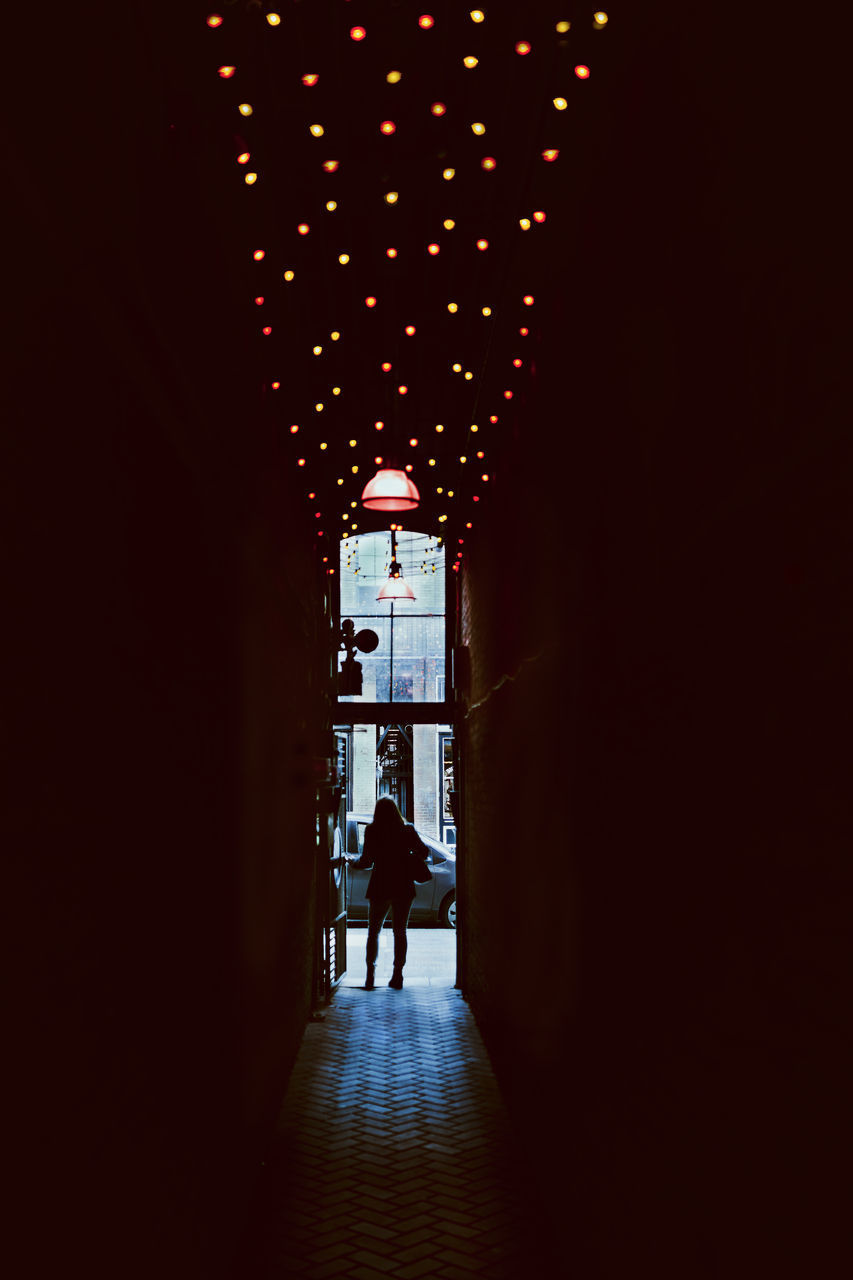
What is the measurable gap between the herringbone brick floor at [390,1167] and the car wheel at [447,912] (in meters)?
5.70

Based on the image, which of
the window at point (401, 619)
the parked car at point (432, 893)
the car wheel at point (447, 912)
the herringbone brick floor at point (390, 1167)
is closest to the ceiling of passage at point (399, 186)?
the herringbone brick floor at point (390, 1167)

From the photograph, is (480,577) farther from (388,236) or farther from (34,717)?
(34,717)

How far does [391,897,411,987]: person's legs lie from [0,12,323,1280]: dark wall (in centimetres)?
596

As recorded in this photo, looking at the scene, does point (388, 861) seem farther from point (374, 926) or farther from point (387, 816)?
point (374, 926)

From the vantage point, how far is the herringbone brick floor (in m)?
4.02

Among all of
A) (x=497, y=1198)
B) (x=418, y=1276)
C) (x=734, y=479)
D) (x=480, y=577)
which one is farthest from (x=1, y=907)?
(x=480, y=577)

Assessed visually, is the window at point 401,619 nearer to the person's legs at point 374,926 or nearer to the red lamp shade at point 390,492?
the person's legs at point 374,926

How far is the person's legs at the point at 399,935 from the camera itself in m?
9.81

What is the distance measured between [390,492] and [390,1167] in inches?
143

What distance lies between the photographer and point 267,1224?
4328 mm

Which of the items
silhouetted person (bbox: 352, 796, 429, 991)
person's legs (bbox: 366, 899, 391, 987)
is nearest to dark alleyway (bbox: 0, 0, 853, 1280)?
person's legs (bbox: 366, 899, 391, 987)

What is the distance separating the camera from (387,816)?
32.5 ft

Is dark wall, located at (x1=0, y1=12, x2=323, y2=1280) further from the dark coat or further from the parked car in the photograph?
the parked car

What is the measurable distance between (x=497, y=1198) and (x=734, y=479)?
3.81 metres
